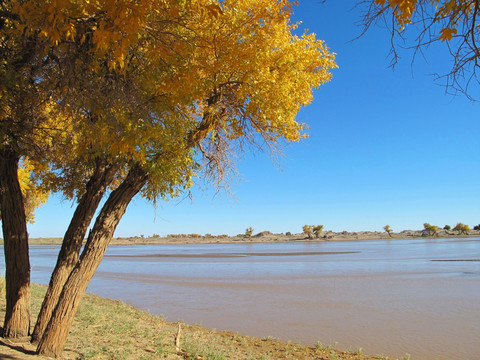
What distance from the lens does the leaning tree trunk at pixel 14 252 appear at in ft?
20.7

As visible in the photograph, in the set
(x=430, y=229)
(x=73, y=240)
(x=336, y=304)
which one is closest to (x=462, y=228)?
(x=430, y=229)

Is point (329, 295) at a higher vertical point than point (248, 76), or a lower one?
lower

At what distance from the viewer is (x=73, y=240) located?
6.41 metres

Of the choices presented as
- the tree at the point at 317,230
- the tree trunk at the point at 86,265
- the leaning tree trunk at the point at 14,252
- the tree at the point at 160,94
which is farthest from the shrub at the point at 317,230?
the tree trunk at the point at 86,265

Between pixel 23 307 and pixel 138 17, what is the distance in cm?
545

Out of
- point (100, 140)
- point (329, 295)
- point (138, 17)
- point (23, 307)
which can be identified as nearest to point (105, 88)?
point (100, 140)

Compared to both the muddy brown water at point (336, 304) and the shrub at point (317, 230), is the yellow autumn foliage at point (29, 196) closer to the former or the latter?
the muddy brown water at point (336, 304)

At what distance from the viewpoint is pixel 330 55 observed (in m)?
6.27

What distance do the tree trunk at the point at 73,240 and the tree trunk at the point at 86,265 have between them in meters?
0.68

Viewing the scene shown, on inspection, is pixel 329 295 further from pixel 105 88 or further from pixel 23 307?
pixel 105 88

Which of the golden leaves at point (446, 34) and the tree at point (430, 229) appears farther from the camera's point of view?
the tree at point (430, 229)

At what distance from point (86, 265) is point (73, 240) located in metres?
0.92

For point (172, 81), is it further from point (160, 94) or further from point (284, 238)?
point (284, 238)

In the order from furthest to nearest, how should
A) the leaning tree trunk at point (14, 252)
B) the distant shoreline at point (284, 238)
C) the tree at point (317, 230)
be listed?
1. the tree at point (317, 230)
2. the distant shoreline at point (284, 238)
3. the leaning tree trunk at point (14, 252)
